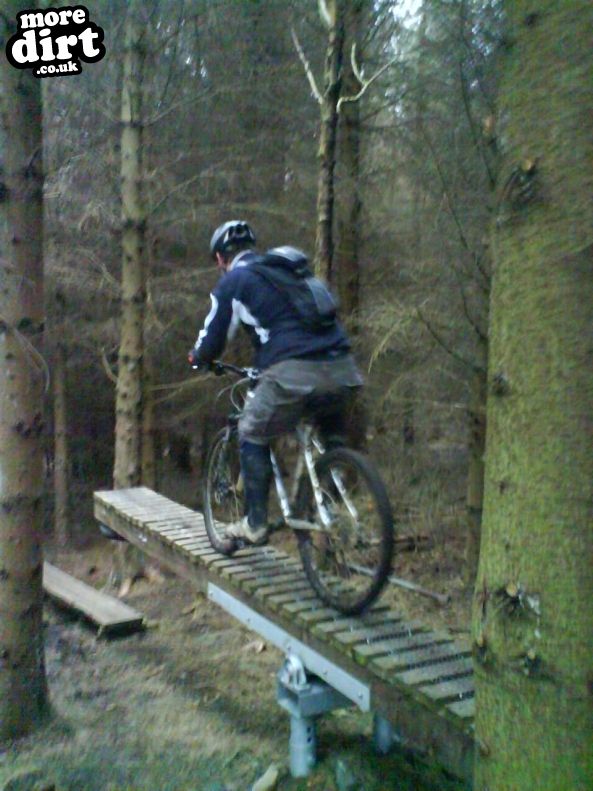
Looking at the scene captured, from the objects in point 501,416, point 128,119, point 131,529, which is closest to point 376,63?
point 128,119

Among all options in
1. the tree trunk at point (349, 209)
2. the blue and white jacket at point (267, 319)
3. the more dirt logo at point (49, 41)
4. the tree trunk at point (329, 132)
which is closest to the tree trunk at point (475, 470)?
the tree trunk at point (329, 132)

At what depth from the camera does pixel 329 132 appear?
27.3 ft

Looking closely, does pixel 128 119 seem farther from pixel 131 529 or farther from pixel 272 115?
pixel 131 529

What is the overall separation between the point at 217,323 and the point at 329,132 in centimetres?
415

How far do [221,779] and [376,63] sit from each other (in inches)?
363

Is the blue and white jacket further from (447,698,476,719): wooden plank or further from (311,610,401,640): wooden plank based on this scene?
(447,698,476,719): wooden plank

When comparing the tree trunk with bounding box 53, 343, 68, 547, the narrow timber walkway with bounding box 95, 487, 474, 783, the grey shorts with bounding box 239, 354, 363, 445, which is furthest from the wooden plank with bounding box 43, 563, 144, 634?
the tree trunk with bounding box 53, 343, 68, 547

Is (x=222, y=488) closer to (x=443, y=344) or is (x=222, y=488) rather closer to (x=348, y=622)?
(x=348, y=622)

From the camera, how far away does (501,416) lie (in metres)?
2.45

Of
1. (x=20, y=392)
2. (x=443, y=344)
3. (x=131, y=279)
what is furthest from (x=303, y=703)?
(x=131, y=279)

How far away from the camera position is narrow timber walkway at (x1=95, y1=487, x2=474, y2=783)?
3432 mm

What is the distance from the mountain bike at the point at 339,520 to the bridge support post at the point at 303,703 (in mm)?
406

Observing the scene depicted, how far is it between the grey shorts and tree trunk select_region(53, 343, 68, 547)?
1059 centimetres

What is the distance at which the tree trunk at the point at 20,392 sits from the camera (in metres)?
4.70
